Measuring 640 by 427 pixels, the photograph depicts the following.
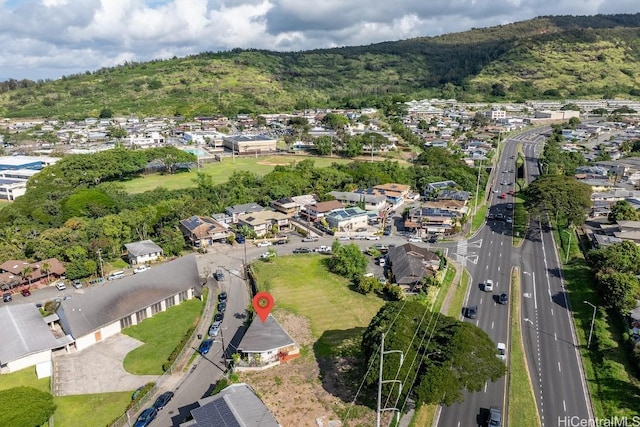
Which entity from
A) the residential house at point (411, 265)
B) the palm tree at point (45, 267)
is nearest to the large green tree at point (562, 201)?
the residential house at point (411, 265)

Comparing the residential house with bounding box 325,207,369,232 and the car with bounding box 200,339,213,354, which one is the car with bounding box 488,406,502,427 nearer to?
the car with bounding box 200,339,213,354

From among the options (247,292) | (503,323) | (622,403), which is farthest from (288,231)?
(622,403)

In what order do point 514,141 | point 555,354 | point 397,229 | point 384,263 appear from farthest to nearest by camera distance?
point 514,141 → point 397,229 → point 384,263 → point 555,354

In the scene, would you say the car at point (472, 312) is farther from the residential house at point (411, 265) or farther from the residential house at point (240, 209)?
the residential house at point (240, 209)

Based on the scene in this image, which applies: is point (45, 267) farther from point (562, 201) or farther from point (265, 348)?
point (562, 201)

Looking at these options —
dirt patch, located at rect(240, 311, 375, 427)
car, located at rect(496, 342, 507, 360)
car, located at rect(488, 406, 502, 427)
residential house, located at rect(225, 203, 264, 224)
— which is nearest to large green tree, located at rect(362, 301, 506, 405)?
car, located at rect(488, 406, 502, 427)

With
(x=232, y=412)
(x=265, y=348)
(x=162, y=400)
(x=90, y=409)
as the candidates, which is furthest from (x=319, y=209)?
(x=232, y=412)

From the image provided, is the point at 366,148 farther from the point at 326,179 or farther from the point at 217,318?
the point at 217,318

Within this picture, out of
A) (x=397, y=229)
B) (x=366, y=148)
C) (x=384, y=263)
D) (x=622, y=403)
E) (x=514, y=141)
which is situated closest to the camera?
(x=622, y=403)
